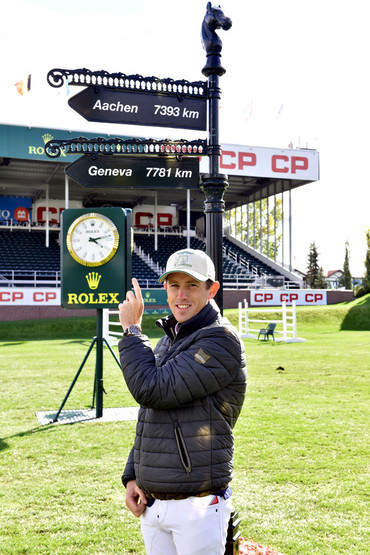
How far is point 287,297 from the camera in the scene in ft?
109

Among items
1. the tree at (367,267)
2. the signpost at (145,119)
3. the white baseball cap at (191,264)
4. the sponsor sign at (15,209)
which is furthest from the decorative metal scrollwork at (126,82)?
the sponsor sign at (15,209)

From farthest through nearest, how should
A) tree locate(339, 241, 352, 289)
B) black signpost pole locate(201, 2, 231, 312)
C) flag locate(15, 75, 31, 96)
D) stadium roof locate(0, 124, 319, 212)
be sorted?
tree locate(339, 241, 352, 289) < flag locate(15, 75, 31, 96) < stadium roof locate(0, 124, 319, 212) < black signpost pole locate(201, 2, 231, 312)

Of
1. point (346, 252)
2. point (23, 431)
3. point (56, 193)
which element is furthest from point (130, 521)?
point (346, 252)

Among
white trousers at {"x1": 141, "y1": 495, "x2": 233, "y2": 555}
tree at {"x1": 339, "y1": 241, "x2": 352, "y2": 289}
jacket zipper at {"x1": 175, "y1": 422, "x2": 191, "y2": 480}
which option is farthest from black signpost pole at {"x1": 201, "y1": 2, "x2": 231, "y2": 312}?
tree at {"x1": 339, "y1": 241, "x2": 352, "y2": 289}

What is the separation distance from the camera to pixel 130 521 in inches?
164

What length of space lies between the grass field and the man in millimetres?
1654

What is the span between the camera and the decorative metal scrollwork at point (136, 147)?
384cm

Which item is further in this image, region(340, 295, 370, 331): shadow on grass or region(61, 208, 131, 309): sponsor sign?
region(340, 295, 370, 331): shadow on grass

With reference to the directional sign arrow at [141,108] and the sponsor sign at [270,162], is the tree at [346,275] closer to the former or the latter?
the sponsor sign at [270,162]

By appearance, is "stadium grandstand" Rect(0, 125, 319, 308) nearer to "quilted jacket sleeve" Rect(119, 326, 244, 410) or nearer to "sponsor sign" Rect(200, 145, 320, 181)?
"sponsor sign" Rect(200, 145, 320, 181)

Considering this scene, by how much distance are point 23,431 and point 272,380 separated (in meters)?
5.41

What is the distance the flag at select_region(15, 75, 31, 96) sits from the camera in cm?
3022

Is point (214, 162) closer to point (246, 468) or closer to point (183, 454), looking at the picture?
point (183, 454)

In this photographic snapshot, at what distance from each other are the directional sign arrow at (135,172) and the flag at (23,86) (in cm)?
2935
